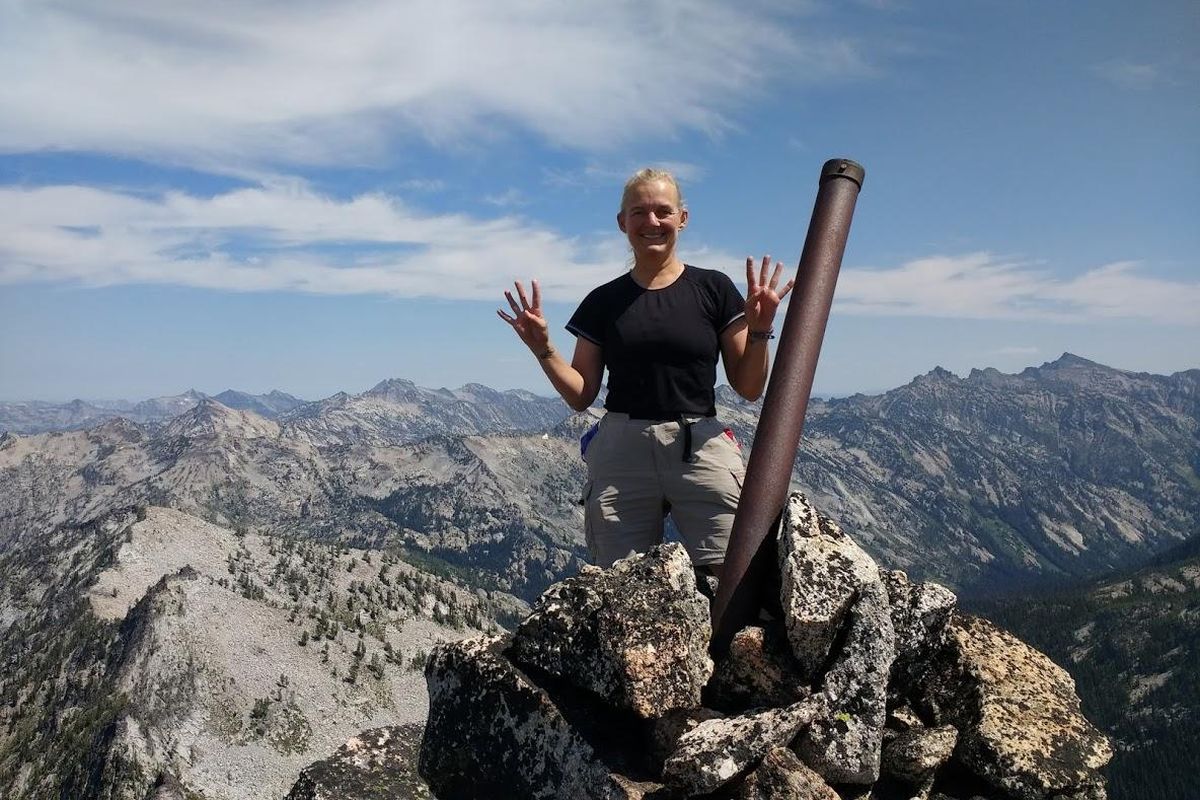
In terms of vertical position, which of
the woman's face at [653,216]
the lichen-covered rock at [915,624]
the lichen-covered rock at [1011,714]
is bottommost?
the lichen-covered rock at [1011,714]

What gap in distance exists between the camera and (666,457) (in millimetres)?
8859

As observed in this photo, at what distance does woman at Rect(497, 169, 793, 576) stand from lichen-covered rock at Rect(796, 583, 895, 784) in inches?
73.7

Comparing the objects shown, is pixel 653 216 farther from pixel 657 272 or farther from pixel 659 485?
pixel 659 485

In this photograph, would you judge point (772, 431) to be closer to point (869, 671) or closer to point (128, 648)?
point (869, 671)

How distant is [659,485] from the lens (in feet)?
29.6

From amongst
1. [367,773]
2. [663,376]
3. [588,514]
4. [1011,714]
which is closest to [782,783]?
[1011,714]

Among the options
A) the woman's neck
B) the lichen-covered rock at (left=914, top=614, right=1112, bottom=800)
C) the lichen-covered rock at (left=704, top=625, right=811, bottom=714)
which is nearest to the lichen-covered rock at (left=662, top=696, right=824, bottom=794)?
the lichen-covered rock at (left=704, top=625, right=811, bottom=714)

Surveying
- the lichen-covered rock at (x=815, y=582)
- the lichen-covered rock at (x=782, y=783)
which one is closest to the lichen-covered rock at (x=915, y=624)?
the lichen-covered rock at (x=815, y=582)

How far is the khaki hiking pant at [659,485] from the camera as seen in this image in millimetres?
8781

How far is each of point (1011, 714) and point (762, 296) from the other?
5246mm

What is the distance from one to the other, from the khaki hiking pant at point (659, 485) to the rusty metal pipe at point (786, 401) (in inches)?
17.5

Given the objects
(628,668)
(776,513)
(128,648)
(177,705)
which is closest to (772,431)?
(776,513)

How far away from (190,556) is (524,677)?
202 m

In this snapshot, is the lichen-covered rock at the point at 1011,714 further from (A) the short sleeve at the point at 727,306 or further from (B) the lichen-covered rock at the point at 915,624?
(A) the short sleeve at the point at 727,306
